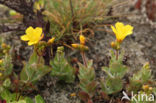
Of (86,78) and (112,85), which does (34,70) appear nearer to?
(86,78)

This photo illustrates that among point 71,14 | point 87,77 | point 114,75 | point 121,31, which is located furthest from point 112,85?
point 71,14

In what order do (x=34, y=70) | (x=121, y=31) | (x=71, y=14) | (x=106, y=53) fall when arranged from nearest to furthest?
(x=121, y=31)
(x=34, y=70)
(x=106, y=53)
(x=71, y=14)

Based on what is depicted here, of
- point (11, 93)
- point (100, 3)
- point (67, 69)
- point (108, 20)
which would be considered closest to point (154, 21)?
point (108, 20)

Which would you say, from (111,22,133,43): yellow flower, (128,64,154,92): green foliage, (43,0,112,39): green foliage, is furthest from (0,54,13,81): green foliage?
(128,64,154,92): green foliage

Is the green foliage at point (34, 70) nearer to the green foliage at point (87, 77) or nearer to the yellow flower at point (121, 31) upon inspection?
the green foliage at point (87, 77)

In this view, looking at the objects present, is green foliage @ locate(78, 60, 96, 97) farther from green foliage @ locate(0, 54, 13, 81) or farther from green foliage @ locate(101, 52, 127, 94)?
green foliage @ locate(0, 54, 13, 81)

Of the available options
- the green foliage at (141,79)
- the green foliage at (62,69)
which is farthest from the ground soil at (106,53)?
the green foliage at (141,79)

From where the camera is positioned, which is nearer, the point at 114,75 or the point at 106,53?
the point at 114,75

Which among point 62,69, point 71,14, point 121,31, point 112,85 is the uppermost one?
point 71,14
